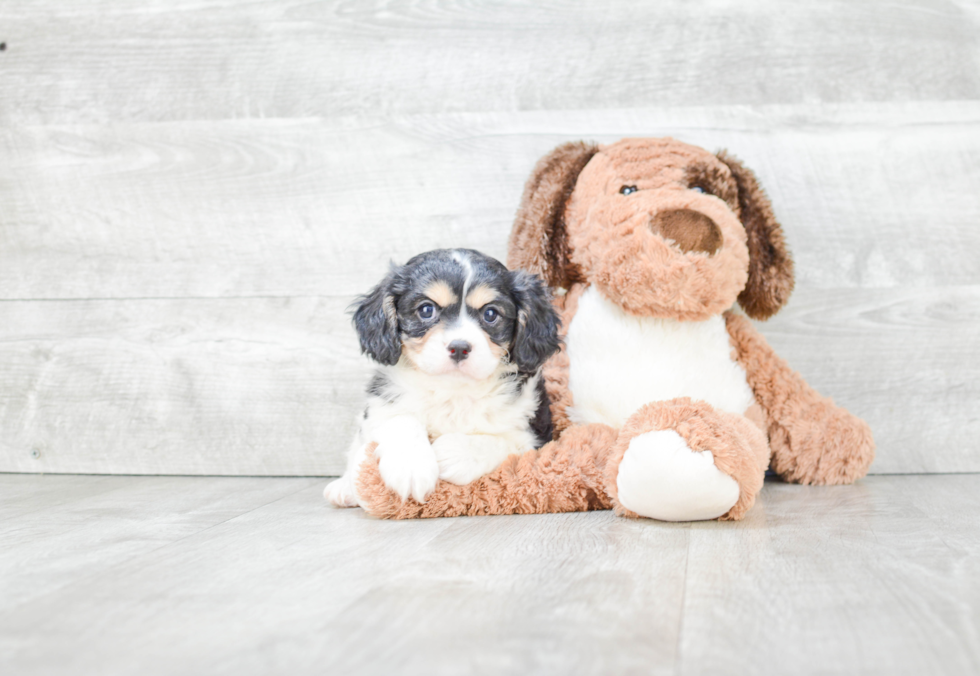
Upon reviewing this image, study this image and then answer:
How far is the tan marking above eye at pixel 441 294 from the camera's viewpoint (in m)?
1.70

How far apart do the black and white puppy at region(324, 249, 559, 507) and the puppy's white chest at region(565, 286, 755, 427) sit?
158 millimetres

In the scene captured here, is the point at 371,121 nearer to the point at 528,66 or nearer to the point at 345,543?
the point at 528,66

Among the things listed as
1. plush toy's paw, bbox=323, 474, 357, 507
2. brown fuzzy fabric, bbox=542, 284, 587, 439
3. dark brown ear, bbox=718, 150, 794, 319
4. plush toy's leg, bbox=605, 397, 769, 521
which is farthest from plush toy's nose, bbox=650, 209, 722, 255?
plush toy's paw, bbox=323, 474, 357, 507

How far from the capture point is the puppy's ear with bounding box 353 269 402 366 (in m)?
1.75

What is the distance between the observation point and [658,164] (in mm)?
1985

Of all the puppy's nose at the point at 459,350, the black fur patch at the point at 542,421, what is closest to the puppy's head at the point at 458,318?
the puppy's nose at the point at 459,350

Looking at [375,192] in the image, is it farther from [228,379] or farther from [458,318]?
[458,318]

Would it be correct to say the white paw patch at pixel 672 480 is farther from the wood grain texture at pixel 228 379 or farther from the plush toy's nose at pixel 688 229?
the wood grain texture at pixel 228 379

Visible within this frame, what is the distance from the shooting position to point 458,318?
5.62 ft

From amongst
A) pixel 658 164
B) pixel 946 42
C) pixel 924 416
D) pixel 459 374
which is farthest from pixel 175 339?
pixel 946 42

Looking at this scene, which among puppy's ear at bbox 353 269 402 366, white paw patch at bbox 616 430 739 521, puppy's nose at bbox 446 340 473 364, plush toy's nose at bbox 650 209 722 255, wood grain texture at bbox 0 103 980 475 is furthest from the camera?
wood grain texture at bbox 0 103 980 475

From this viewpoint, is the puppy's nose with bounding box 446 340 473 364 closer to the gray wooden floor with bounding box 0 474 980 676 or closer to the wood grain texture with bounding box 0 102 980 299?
the gray wooden floor with bounding box 0 474 980 676

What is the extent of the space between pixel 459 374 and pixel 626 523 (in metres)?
0.46

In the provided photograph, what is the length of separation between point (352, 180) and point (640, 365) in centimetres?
111
